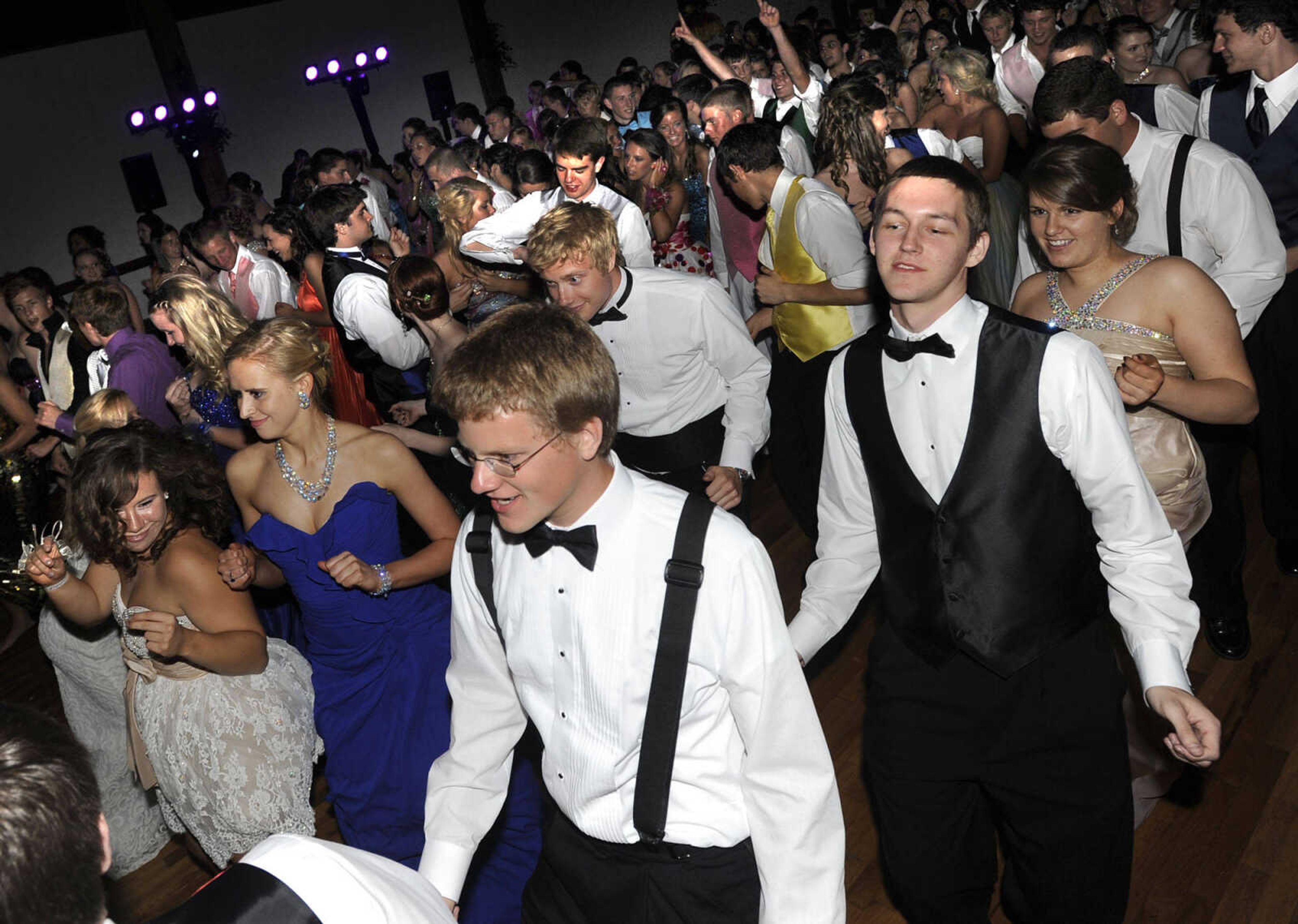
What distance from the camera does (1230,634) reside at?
A: 9.77 feet

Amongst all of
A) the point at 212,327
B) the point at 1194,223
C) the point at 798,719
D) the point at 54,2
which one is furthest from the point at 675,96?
the point at 54,2

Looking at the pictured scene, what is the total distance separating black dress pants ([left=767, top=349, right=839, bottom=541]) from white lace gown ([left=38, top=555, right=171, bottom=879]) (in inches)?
85.8

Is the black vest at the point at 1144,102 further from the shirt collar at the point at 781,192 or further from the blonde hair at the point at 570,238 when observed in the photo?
the blonde hair at the point at 570,238

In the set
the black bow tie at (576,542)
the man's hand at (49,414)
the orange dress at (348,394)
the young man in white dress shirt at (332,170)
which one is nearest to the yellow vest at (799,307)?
the orange dress at (348,394)

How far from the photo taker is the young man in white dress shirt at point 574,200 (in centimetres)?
392

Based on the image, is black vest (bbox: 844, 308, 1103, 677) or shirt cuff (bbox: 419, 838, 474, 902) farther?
black vest (bbox: 844, 308, 1103, 677)

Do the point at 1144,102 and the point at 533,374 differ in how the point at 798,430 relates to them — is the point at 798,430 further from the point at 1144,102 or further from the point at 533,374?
the point at 533,374

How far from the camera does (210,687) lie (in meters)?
2.39

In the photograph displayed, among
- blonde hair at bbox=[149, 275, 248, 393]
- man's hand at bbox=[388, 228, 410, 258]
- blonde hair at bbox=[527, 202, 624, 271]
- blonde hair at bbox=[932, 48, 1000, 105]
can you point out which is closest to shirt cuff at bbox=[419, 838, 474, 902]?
blonde hair at bbox=[527, 202, 624, 271]

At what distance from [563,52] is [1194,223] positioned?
1425cm

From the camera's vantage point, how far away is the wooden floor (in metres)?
2.30

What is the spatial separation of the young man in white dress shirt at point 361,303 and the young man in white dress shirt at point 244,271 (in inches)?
37.3

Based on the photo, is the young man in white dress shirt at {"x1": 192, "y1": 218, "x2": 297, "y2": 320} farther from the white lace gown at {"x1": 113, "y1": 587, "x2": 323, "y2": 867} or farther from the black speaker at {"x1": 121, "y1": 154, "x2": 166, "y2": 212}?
the black speaker at {"x1": 121, "y1": 154, "x2": 166, "y2": 212}

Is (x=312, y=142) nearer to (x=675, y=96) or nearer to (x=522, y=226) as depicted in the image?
(x=675, y=96)
